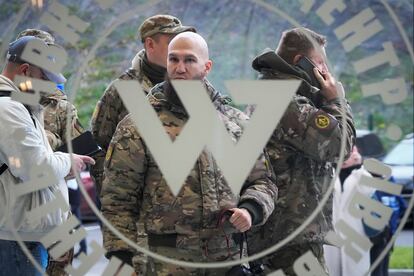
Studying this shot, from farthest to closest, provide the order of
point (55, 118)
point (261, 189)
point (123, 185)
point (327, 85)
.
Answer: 1. point (55, 118)
2. point (327, 85)
3. point (261, 189)
4. point (123, 185)

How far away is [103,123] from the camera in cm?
584

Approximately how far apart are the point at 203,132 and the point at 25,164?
0.83 meters

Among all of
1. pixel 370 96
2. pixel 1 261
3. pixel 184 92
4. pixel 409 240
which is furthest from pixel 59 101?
pixel 409 240

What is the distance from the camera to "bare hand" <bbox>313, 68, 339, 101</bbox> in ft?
16.3

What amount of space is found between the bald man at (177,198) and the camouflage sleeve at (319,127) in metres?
0.34

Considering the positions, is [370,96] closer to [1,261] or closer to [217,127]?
[217,127]

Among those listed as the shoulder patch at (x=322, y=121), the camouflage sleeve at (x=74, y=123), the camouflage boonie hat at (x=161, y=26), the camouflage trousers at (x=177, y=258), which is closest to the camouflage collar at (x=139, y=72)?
the camouflage boonie hat at (x=161, y=26)

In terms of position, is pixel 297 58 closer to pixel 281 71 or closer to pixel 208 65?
pixel 281 71

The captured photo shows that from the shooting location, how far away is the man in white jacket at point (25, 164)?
4848 mm

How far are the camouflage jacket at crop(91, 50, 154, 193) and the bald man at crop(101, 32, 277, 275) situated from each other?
0.47 m

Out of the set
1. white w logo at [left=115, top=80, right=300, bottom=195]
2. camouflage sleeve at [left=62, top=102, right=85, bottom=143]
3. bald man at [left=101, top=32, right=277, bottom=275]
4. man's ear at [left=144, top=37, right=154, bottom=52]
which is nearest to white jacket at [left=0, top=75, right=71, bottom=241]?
camouflage sleeve at [left=62, top=102, right=85, bottom=143]

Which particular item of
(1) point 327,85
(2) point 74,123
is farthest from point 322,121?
(2) point 74,123

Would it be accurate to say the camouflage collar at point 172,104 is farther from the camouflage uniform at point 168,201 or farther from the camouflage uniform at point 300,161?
the camouflage uniform at point 300,161

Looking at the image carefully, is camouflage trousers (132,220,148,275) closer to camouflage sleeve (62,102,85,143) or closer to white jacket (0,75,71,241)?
white jacket (0,75,71,241)
